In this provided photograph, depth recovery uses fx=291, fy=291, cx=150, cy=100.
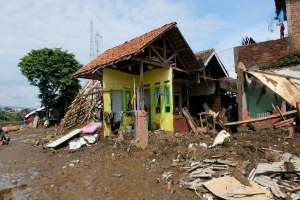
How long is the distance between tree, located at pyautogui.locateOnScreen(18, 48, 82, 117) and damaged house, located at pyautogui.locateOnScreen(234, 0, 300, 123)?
17.7 metres

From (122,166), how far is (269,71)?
7.88 metres

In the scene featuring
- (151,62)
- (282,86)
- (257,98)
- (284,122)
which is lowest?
(284,122)

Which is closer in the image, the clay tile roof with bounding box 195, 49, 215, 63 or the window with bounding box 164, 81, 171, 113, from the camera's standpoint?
the window with bounding box 164, 81, 171, 113

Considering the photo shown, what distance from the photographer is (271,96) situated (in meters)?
13.5

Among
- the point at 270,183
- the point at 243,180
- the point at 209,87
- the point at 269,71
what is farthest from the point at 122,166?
the point at 209,87

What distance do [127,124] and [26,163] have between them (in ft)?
15.4

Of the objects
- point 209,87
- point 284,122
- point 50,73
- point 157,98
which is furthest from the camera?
point 50,73

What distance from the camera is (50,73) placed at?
90.9 ft

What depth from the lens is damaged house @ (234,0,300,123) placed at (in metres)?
12.1

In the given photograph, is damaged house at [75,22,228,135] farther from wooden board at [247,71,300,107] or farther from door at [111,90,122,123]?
wooden board at [247,71,300,107]

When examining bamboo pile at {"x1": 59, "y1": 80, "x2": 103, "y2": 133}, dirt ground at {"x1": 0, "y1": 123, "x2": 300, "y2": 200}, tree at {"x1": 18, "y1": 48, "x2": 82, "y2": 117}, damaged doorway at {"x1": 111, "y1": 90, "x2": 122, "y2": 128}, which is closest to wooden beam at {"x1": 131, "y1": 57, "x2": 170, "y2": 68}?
damaged doorway at {"x1": 111, "y1": 90, "x2": 122, "y2": 128}

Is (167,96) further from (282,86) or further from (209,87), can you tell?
(209,87)

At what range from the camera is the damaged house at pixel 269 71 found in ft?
39.7

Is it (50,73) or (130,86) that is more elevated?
(50,73)
